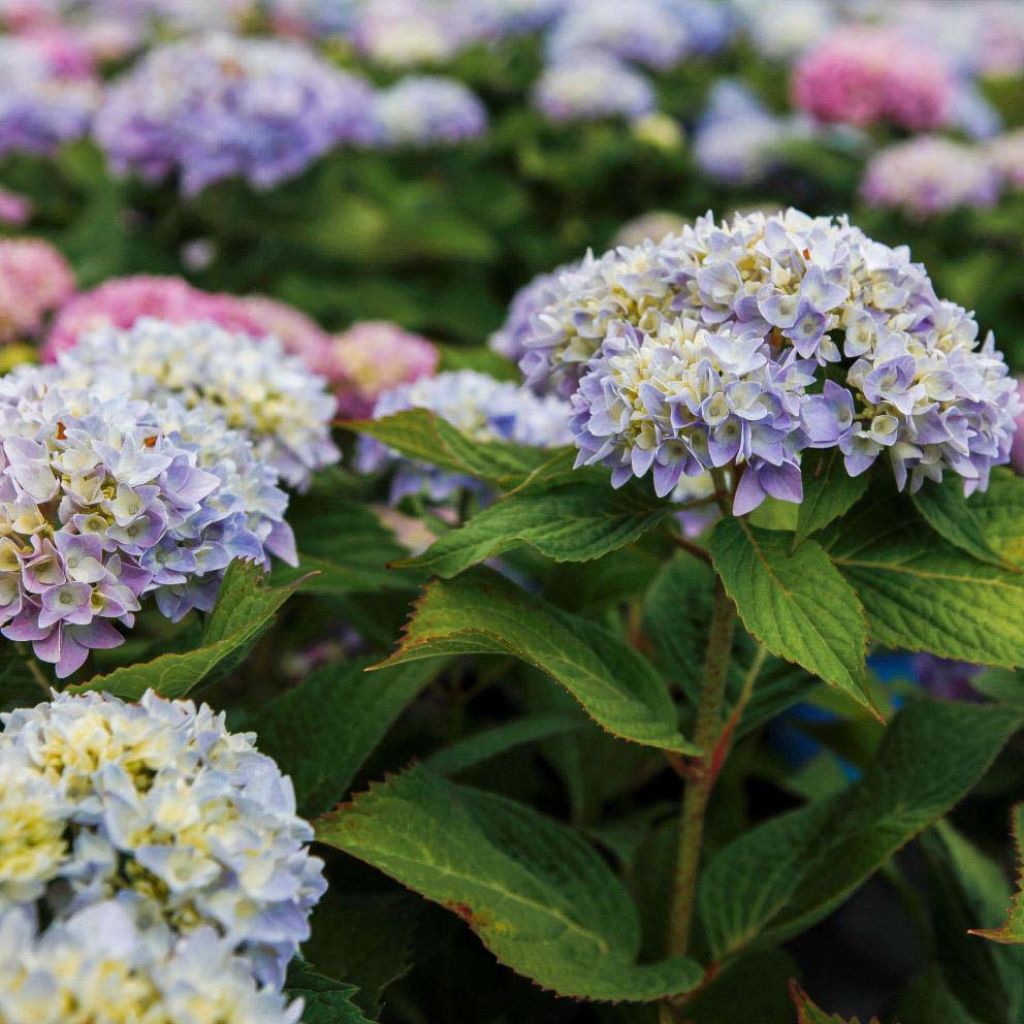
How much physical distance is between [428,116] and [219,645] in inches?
94.7

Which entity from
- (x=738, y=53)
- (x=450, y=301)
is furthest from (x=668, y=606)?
(x=738, y=53)

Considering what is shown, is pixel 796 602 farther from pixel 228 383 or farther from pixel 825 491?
pixel 228 383

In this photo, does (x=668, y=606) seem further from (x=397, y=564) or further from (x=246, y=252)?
(x=246, y=252)

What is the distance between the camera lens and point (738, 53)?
4113 mm

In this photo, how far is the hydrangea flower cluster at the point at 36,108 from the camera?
9.57ft

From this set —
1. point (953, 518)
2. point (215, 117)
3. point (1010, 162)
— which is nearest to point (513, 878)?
point (953, 518)

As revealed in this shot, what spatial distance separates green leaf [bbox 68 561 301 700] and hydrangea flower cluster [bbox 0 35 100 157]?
7.47 feet

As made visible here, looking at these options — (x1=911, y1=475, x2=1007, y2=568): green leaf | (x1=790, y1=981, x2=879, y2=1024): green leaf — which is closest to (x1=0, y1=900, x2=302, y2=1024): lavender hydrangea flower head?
(x1=790, y1=981, x2=879, y2=1024): green leaf

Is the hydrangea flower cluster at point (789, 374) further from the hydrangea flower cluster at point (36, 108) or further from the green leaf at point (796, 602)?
the hydrangea flower cluster at point (36, 108)

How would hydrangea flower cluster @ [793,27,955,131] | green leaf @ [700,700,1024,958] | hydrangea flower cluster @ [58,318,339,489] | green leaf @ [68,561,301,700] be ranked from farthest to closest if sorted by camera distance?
hydrangea flower cluster @ [793,27,955,131], hydrangea flower cluster @ [58,318,339,489], green leaf @ [700,700,1024,958], green leaf @ [68,561,301,700]

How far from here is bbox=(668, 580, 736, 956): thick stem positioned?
1.13 meters

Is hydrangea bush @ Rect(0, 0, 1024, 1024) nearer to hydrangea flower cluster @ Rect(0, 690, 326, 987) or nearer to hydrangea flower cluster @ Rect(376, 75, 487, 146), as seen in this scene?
hydrangea flower cluster @ Rect(0, 690, 326, 987)

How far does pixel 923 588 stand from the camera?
1.06 meters

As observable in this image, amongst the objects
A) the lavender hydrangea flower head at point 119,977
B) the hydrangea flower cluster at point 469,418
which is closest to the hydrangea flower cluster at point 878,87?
the hydrangea flower cluster at point 469,418
